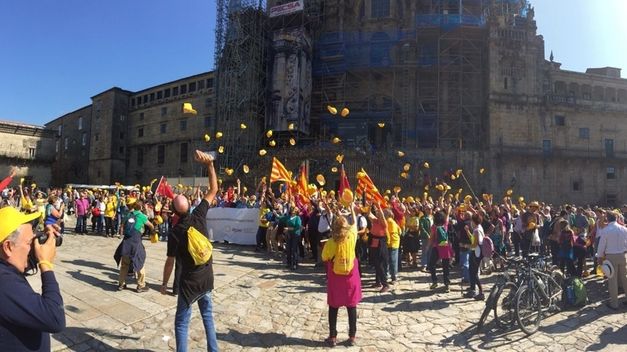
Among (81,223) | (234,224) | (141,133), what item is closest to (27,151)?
(141,133)

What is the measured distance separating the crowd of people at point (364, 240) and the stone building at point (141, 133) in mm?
30524

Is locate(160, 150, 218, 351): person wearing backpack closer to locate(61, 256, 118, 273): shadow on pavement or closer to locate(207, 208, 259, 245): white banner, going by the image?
locate(61, 256, 118, 273): shadow on pavement

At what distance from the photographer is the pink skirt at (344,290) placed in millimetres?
5363

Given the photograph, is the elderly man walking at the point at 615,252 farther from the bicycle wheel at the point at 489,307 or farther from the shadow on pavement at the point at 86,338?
the shadow on pavement at the point at 86,338

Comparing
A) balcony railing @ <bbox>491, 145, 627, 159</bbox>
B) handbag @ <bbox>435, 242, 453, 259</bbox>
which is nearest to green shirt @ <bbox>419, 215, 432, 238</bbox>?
handbag @ <bbox>435, 242, 453, 259</bbox>

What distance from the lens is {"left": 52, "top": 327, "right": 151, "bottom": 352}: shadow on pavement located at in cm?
516

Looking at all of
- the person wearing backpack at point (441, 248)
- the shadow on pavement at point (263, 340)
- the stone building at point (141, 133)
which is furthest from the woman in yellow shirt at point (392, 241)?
the stone building at point (141, 133)

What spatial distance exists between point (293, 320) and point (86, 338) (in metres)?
3.15

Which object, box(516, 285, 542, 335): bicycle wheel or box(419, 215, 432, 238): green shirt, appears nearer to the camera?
box(516, 285, 542, 335): bicycle wheel

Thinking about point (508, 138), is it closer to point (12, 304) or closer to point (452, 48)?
point (452, 48)

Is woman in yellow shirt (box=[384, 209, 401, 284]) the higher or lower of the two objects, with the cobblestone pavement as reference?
higher

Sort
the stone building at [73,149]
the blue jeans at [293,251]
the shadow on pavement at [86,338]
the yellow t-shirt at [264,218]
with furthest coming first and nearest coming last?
the stone building at [73,149]
the yellow t-shirt at [264,218]
the blue jeans at [293,251]
the shadow on pavement at [86,338]

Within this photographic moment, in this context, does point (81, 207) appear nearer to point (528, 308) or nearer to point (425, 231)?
point (425, 231)

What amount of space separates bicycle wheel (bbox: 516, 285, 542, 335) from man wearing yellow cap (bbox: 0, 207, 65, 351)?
6.33 m
